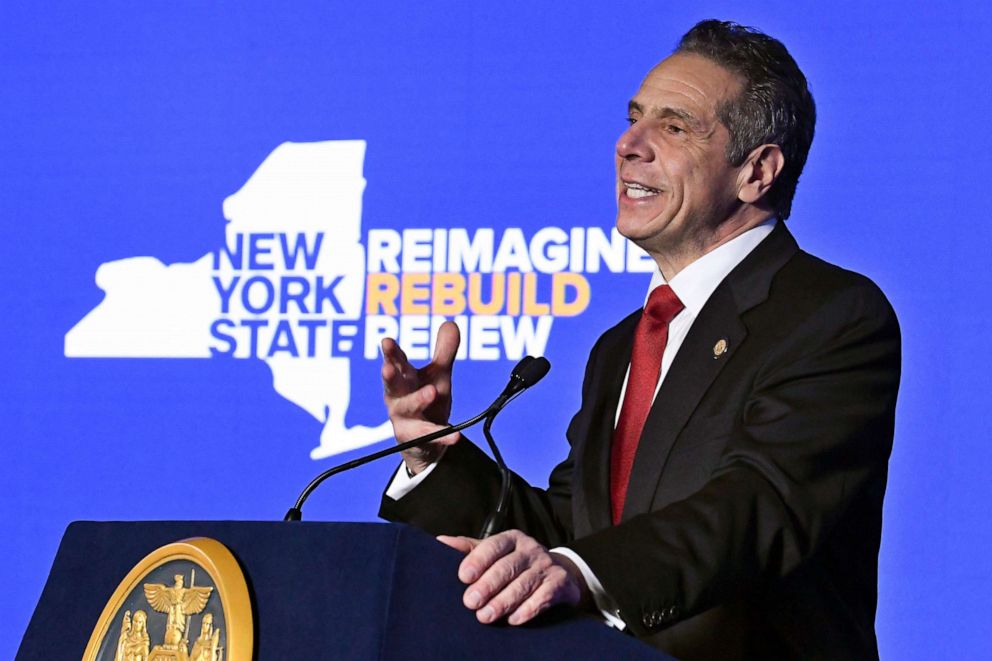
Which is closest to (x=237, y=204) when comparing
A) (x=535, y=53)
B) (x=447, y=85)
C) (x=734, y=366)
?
(x=447, y=85)

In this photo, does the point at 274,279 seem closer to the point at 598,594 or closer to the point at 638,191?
the point at 638,191

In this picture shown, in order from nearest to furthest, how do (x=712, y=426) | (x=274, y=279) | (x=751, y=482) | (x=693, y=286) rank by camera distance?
(x=751, y=482)
(x=712, y=426)
(x=693, y=286)
(x=274, y=279)

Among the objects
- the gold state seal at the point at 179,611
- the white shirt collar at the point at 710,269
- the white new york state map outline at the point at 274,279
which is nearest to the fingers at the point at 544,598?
the gold state seal at the point at 179,611

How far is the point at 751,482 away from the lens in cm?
168

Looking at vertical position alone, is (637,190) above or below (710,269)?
above

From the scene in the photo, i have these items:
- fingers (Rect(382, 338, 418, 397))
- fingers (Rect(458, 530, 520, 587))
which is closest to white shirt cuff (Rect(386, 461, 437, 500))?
fingers (Rect(382, 338, 418, 397))

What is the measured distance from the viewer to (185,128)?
3861mm

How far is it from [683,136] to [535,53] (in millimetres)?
1364

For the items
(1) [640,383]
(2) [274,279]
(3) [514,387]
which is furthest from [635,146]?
(2) [274,279]

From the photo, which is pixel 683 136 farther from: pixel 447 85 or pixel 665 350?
pixel 447 85

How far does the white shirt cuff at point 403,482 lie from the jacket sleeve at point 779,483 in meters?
0.47

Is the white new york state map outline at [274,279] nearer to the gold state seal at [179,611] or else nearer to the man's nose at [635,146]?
the man's nose at [635,146]

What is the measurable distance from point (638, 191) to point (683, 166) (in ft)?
0.30

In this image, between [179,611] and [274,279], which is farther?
[274,279]
